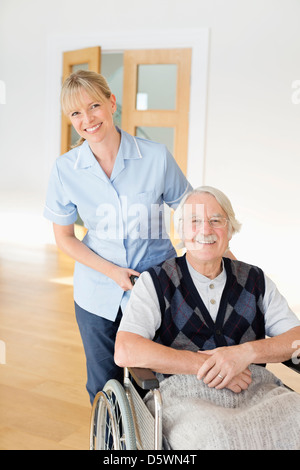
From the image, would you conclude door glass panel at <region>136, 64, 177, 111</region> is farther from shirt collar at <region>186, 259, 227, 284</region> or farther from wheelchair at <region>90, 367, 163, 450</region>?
wheelchair at <region>90, 367, 163, 450</region>

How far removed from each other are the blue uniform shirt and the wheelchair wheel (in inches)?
11.9

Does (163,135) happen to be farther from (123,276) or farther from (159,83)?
(123,276)

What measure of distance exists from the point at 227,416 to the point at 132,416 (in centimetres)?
31

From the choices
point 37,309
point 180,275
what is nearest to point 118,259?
point 180,275

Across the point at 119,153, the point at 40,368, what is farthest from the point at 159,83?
the point at 119,153

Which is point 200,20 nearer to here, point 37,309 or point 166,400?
point 37,309

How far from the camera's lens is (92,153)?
192cm

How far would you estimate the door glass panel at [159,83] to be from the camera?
568 cm

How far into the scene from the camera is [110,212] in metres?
1.93

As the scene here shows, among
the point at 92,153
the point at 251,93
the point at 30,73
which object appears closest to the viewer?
the point at 92,153

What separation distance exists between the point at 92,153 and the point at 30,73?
4.91m

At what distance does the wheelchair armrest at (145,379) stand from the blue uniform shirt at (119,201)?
454 millimetres

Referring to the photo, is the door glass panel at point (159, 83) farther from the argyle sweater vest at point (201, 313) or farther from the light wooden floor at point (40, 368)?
the argyle sweater vest at point (201, 313)

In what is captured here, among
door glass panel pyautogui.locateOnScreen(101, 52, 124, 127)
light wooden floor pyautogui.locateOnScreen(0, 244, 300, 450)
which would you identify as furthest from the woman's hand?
door glass panel pyautogui.locateOnScreen(101, 52, 124, 127)
